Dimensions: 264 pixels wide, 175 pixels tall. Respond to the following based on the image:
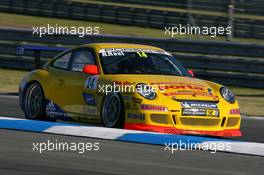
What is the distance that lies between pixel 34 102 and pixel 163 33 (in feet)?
53.3

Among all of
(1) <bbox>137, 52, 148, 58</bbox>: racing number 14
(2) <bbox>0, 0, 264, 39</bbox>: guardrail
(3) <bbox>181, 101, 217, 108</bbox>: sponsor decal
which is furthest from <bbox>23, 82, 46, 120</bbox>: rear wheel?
(2) <bbox>0, 0, 264, 39</bbox>: guardrail

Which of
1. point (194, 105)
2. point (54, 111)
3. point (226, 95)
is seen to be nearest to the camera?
point (194, 105)

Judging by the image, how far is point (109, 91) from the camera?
35.3 ft

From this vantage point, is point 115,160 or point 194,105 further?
point 194,105

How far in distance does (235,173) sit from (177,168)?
58 centimetres

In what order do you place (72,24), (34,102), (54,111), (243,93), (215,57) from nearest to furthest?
(54,111) < (34,102) < (243,93) < (215,57) < (72,24)

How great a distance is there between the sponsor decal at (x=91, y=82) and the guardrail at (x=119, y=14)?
45.6 ft

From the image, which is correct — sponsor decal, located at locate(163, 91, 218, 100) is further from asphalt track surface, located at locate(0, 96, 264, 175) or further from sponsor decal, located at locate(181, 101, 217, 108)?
asphalt track surface, located at locate(0, 96, 264, 175)

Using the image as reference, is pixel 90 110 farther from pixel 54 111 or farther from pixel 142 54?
pixel 142 54

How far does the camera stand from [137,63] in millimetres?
11484

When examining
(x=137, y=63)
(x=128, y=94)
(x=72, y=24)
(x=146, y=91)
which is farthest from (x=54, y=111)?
(x=72, y=24)

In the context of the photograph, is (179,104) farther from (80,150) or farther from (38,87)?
(38,87)

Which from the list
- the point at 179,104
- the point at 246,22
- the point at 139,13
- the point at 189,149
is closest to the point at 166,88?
the point at 179,104

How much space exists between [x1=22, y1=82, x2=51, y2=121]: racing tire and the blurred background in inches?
157
